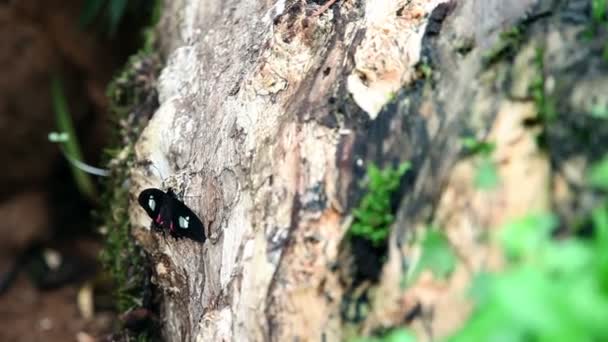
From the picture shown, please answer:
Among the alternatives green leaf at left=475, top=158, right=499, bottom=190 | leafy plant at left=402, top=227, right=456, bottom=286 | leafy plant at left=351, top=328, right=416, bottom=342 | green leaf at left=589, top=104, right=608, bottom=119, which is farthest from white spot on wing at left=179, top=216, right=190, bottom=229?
green leaf at left=589, top=104, right=608, bottom=119

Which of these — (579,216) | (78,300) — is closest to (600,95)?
(579,216)

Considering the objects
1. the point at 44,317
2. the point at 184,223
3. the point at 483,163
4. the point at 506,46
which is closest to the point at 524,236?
the point at 483,163

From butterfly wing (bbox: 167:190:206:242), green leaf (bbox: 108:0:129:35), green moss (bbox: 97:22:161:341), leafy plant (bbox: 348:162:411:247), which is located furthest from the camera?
green leaf (bbox: 108:0:129:35)

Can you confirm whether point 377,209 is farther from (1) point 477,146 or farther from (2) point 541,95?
(2) point 541,95

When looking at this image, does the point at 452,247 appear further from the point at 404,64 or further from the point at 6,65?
the point at 6,65

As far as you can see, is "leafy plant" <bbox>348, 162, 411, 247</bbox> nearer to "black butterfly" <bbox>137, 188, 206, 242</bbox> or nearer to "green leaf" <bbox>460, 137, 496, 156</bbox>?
"green leaf" <bbox>460, 137, 496, 156</bbox>

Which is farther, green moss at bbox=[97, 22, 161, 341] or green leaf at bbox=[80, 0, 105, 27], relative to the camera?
green leaf at bbox=[80, 0, 105, 27]
